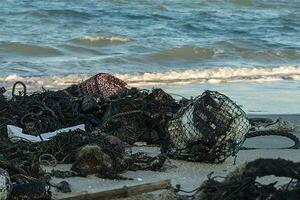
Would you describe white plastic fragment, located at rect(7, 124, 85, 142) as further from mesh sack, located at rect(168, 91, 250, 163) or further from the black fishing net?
mesh sack, located at rect(168, 91, 250, 163)

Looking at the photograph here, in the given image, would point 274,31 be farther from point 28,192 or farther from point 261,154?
point 28,192

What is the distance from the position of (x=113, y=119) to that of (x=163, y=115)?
45cm

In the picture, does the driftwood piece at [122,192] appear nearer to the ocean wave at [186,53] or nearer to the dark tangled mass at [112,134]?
the dark tangled mass at [112,134]

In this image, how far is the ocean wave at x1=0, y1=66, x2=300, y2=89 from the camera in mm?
11344

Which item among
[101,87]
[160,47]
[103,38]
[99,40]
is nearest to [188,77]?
[160,47]

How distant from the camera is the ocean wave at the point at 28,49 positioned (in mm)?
14305

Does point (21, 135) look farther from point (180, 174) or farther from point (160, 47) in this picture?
point (160, 47)

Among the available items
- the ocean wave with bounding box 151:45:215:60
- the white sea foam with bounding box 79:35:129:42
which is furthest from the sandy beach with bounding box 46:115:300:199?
the white sea foam with bounding box 79:35:129:42

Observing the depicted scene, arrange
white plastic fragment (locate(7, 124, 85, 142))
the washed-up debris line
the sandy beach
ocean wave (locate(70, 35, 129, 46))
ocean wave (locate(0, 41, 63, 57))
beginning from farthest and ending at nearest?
ocean wave (locate(70, 35, 129, 46)) < ocean wave (locate(0, 41, 63, 57)) < white plastic fragment (locate(7, 124, 85, 142)) < the sandy beach < the washed-up debris line

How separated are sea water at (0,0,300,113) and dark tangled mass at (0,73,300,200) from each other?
254cm

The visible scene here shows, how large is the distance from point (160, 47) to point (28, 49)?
2962mm

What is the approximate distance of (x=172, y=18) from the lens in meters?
21.6

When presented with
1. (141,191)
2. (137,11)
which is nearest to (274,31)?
(137,11)

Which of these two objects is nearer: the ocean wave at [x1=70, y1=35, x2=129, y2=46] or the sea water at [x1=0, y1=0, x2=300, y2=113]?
the sea water at [x1=0, y1=0, x2=300, y2=113]
